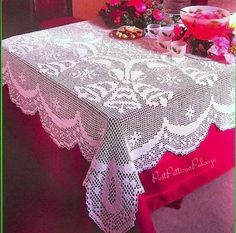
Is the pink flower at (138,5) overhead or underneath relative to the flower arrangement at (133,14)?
overhead

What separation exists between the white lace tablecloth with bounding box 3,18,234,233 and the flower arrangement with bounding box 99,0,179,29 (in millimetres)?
227

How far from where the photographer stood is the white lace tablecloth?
1.02 metres

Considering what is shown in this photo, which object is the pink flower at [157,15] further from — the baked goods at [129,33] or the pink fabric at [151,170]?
the pink fabric at [151,170]

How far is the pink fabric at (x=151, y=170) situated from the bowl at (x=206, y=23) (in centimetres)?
36

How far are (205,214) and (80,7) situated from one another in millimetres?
1888

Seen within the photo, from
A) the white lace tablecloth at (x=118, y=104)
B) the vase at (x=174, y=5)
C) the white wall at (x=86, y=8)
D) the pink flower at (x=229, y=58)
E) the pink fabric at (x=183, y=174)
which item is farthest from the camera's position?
Answer: the white wall at (x=86, y=8)

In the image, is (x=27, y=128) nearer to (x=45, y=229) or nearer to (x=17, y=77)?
(x=17, y=77)

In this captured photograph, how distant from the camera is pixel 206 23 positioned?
4.43 feet

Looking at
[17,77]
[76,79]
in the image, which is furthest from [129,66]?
[17,77]

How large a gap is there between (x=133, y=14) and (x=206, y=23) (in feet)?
1.42

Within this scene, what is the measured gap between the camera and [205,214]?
1.55 metres

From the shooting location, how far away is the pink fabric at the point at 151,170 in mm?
1164

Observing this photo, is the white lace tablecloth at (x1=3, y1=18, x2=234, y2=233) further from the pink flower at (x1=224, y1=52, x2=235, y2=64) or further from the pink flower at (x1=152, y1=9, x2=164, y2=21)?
the pink flower at (x1=152, y1=9, x2=164, y2=21)

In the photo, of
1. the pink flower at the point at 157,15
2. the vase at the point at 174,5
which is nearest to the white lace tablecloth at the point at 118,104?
the pink flower at the point at 157,15
